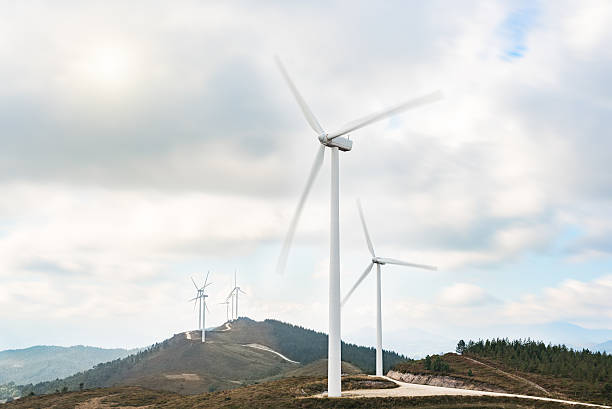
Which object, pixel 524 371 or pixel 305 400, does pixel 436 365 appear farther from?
pixel 305 400

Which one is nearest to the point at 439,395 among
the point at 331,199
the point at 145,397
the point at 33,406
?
the point at 331,199

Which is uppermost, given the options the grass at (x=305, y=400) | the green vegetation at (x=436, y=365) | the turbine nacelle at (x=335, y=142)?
the turbine nacelle at (x=335, y=142)

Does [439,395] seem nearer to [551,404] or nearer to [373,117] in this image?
[551,404]

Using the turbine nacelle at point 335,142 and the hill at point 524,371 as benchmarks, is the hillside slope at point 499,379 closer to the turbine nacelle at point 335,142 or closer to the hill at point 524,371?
the hill at point 524,371

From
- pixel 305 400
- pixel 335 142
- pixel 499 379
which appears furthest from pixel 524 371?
pixel 335 142

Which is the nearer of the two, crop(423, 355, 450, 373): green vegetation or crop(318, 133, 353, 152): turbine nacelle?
crop(318, 133, 353, 152): turbine nacelle

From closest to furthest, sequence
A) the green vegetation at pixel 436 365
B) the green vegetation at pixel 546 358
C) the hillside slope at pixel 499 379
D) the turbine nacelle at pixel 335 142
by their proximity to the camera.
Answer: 1. the turbine nacelle at pixel 335 142
2. the hillside slope at pixel 499 379
3. the green vegetation at pixel 546 358
4. the green vegetation at pixel 436 365

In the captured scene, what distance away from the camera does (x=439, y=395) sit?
70438 mm

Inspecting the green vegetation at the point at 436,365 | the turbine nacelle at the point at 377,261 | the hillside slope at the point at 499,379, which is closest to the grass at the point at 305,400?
the hillside slope at the point at 499,379

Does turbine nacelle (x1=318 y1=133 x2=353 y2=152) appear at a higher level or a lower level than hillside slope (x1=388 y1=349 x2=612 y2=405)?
higher

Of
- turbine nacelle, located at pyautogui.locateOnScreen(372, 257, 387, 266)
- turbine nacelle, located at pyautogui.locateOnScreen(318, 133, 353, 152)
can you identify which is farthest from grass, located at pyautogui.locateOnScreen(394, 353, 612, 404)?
turbine nacelle, located at pyautogui.locateOnScreen(318, 133, 353, 152)

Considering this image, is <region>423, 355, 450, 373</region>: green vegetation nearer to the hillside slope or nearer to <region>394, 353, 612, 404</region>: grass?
the hillside slope

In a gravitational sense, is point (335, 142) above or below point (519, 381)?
above

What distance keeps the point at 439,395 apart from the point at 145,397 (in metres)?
63.7
